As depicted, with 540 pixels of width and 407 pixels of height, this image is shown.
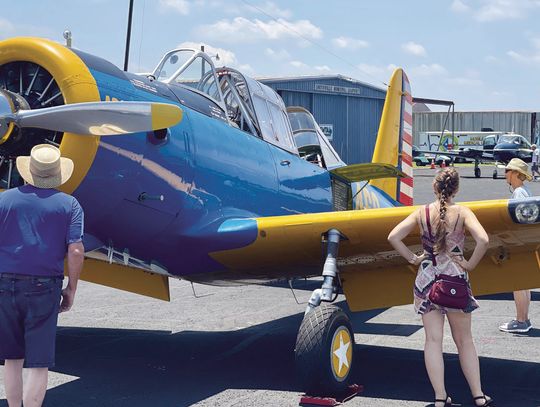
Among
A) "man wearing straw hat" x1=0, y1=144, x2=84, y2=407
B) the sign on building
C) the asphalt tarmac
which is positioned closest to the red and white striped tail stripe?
the asphalt tarmac

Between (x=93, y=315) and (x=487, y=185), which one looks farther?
(x=487, y=185)

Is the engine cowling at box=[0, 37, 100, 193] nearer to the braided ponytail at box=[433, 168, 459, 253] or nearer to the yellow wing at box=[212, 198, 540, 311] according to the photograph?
the yellow wing at box=[212, 198, 540, 311]

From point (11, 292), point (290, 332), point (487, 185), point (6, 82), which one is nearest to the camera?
point (11, 292)

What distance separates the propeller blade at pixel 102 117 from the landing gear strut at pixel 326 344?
1.55 metres

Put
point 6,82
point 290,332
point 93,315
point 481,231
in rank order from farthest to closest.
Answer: point 93,315
point 290,332
point 6,82
point 481,231

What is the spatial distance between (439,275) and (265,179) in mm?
2308

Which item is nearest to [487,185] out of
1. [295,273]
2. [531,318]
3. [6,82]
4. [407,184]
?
[407,184]

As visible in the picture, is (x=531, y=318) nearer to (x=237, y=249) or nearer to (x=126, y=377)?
(x=237, y=249)

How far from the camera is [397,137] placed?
35.8 ft

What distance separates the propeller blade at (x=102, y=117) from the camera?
15.3 feet

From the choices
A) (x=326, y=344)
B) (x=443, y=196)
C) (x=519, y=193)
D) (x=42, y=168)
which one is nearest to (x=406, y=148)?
(x=519, y=193)

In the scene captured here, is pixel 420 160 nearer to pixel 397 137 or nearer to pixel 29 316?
pixel 397 137

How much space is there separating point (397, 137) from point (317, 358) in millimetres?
6145

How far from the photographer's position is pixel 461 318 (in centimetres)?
486
